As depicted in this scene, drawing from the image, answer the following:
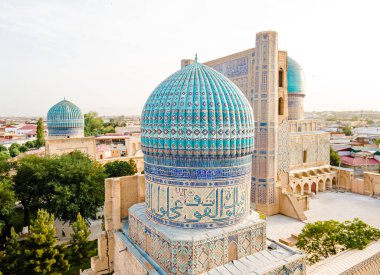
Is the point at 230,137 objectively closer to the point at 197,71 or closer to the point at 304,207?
the point at 197,71

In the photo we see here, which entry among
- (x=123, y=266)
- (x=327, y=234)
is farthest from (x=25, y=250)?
(x=327, y=234)

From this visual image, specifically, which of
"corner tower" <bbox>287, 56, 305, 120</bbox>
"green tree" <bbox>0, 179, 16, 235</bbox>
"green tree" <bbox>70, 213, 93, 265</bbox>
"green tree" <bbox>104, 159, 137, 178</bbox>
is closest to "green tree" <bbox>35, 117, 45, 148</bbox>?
"green tree" <bbox>104, 159, 137, 178</bbox>

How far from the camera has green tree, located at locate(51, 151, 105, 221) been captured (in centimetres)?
1156

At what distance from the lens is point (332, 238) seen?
8.16 metres

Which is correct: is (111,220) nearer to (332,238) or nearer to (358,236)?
(332,238)

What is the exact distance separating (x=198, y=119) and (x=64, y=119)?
50.6ft

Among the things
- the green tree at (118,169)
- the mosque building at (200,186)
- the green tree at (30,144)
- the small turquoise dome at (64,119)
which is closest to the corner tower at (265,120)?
the mosque building at (200,186)

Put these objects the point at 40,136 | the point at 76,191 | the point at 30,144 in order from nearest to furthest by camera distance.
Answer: the point at 76,191 → the point at 40,136 → the point at 30,144

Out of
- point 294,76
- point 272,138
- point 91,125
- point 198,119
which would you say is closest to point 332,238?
point 198,119

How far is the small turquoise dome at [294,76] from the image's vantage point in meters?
19.1

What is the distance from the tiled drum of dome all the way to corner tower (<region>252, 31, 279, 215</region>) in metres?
7.23

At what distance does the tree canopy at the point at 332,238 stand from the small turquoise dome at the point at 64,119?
1579 cm

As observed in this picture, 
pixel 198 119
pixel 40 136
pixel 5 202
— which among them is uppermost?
pixel 198 119

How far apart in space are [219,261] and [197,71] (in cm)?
417
